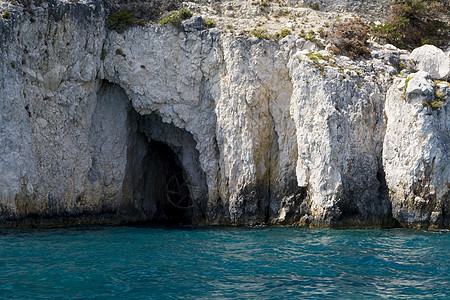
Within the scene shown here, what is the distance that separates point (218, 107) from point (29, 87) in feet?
30.5

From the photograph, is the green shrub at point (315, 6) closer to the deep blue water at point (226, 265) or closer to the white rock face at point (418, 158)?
the white rock face at point (418, 158)

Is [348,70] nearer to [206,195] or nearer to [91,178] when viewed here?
[206,195]

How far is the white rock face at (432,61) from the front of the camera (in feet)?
81.9

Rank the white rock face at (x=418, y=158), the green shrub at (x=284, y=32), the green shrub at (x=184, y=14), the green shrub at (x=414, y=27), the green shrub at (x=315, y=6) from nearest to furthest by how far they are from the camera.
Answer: the white rock face at (x=418, y=158)
the green shrub at (x=284, y=32)
the green shrub at (x=414, y=27)
the green shrub at (x=184, y=14)
the green shrub at (x=315, y=6)

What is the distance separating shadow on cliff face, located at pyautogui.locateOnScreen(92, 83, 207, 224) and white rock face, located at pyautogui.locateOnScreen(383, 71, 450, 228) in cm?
1027

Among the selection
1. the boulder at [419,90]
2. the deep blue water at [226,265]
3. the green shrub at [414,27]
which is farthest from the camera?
the green shrub at [414,27]

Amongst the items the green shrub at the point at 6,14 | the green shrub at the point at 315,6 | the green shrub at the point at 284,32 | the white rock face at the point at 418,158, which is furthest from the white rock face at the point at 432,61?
the green shrub at the point at 6,14

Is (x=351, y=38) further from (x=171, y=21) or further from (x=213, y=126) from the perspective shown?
(x=171, y=21)

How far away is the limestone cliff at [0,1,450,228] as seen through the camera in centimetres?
2347

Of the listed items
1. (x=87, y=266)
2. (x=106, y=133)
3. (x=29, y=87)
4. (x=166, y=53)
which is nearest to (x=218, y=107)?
(x=166, y=53)

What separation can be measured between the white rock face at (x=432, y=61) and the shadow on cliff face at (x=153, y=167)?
12432mm

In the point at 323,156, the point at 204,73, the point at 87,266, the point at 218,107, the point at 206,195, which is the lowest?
the point at 87,266

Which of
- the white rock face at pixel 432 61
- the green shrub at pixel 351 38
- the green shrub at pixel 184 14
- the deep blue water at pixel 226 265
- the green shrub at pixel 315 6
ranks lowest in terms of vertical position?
the deep blue water at pixel 226 265

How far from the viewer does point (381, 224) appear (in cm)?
2388
